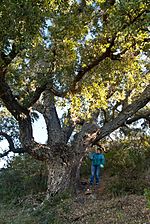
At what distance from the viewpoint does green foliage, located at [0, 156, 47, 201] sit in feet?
44.5

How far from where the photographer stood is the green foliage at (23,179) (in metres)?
13.6

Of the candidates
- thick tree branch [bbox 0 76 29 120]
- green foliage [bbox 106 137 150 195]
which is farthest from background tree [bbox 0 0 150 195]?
green foliage [bbox 106 137 150 195]

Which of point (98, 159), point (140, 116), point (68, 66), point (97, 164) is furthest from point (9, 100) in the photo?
point (140, 116)

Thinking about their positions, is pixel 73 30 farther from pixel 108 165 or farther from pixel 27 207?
pixel 108 165

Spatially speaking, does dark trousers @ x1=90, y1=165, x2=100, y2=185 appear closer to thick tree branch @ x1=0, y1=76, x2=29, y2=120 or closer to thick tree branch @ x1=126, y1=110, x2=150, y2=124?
thick tree branch @ x1=126, y1=110, x2=150, y2=124

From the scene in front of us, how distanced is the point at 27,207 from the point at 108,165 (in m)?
4.99

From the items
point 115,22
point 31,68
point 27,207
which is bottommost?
point 27,207

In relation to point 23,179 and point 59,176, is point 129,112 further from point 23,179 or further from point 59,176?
point 23,179

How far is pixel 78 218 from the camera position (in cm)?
897

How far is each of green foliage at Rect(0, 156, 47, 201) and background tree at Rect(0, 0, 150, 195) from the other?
188cm

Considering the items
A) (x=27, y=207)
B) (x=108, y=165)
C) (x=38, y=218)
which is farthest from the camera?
(x=108, y=165)

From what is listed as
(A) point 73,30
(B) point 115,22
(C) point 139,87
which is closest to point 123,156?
(C) point 139,87

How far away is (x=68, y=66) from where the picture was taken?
10070mm

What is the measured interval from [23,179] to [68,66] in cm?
607
